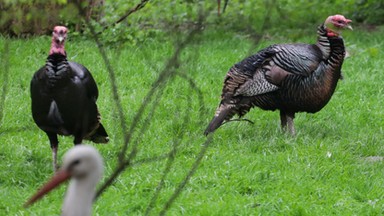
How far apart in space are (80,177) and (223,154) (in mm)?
3929

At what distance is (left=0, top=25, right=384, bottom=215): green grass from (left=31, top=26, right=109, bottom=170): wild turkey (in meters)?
0.32

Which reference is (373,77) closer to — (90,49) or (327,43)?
(327,43)

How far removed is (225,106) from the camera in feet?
24.5

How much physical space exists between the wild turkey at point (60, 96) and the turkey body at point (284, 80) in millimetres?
1520

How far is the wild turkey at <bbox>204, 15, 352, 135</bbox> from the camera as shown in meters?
7.38

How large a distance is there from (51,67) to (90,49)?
4321 millimetres

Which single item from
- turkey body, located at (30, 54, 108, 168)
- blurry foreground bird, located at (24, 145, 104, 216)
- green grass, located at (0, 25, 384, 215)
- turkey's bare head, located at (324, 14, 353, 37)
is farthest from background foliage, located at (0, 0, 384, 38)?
blurry foreground bird, located at (24, 145, 104, 216)

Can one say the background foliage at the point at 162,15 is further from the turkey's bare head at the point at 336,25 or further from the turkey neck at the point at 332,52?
the turkey neck at the point at 332,52

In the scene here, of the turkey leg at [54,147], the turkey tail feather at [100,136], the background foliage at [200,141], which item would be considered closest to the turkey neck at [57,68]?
the background foliage at [200,141]

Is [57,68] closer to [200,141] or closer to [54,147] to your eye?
[54,147]

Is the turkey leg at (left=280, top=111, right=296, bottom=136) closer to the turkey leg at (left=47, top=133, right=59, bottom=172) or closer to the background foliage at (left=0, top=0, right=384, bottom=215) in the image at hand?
the background foliage at (left=0, top=0, right=384, bottom=215)

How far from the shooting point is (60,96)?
6.02 meters

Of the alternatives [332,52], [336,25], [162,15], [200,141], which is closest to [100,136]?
[200,141]

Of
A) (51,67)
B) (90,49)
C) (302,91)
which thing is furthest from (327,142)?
(90,49)
